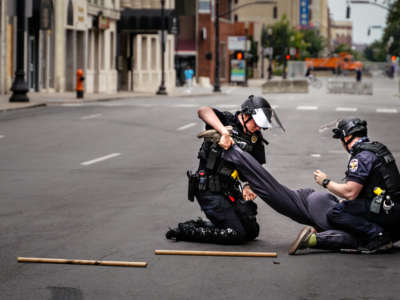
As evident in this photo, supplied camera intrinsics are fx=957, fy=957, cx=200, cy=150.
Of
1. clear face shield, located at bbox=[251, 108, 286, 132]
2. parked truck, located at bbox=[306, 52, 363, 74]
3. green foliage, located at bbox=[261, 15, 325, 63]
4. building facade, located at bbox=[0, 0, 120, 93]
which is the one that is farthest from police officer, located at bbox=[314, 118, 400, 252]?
parked truck, located at bbox=[306, 52, 363, 74]

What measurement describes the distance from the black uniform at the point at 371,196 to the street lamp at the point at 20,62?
26.7 meters

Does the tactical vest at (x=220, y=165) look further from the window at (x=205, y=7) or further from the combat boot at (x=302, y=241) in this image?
the window at (x=205, y=7)

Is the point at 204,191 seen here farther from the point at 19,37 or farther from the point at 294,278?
the point at 19,37

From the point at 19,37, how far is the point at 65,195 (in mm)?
22632

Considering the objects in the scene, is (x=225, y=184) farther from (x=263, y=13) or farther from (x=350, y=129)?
(x=263, y=13)

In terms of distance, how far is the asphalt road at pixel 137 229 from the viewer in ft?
21.3

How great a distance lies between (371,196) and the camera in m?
7.85

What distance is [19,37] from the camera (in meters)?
33.2

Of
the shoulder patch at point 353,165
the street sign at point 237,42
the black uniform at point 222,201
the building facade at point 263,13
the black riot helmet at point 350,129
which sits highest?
the building facade at point 263,13

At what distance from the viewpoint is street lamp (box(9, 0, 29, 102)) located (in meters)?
33.4

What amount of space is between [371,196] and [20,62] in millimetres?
27002

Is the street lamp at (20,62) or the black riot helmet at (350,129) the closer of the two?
the black riot helmet at (350,129)

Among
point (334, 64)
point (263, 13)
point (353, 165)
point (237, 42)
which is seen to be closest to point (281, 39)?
point (263, 13)

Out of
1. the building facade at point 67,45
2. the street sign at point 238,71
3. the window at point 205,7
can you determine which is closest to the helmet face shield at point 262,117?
the building facade at point 67,45
